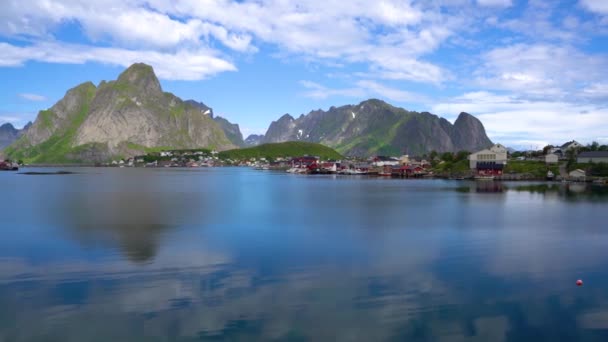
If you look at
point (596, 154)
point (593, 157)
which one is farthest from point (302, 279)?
point (596, 154)

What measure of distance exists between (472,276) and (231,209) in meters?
30.1

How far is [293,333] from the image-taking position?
1355cm

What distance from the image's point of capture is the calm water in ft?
45.9

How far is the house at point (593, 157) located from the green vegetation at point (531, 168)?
5.02m

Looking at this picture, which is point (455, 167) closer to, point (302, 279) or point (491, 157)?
point (491, 157)

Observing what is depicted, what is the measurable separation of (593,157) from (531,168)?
12.0 m

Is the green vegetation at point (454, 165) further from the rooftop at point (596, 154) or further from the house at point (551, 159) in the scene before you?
the rooftop at point (596, 154)

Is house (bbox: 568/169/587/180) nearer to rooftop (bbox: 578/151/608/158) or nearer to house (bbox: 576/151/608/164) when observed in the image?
house (bbox: 576/151/608/164)

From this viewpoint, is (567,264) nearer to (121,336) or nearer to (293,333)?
(293,333)

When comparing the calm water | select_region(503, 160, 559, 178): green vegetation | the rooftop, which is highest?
the rooftop

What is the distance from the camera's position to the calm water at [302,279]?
14.0m

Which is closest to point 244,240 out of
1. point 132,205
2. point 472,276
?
point 472,276

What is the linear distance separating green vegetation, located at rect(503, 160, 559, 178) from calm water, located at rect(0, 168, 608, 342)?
214 feet

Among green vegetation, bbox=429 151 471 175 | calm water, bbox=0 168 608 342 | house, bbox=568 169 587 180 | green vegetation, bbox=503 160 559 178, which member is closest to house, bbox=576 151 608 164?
green vegetation, bbox=503 160 559 178
